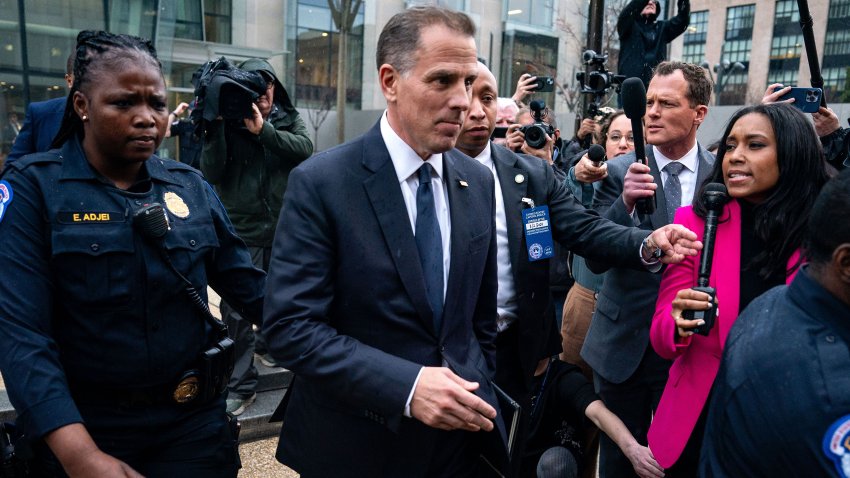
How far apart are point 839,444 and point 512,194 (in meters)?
1.69

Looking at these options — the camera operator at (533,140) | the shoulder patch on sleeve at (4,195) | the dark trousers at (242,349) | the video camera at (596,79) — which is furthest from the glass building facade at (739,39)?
the shoulder patch on sleeve at (4,195)

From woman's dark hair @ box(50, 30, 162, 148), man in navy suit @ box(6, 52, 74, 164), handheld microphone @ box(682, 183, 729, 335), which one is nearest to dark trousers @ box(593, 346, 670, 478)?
handheld microphone @ box(682, 183, 729, 335)

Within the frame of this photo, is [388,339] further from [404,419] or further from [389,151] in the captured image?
[389,151]

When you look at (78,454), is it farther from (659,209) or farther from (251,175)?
(251,175)

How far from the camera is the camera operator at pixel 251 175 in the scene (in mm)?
4375

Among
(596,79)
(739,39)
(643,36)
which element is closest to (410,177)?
(596,79)

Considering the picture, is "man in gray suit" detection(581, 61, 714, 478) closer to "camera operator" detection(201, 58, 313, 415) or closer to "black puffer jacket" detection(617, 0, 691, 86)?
"black puffer jacket" detection(617, 0, 691, 86)

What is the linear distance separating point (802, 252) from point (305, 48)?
2683 cm

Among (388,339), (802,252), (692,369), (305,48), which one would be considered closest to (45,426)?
(388,339)

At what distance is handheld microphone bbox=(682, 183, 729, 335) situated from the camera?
2.08 meters

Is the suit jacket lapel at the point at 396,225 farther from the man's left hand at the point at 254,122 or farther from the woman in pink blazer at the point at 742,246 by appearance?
the man's left hand at the point at 254,122

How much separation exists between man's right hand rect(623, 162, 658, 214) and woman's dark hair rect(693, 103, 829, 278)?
45 cm

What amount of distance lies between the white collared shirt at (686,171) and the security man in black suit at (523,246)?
21.8 inches

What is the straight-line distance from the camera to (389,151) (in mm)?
1985
